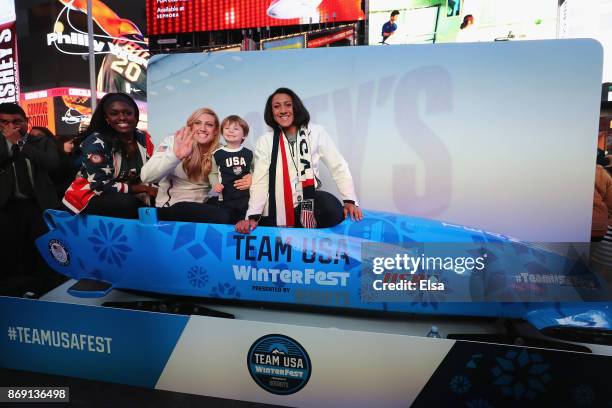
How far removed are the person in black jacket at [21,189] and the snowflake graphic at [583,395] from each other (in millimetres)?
2962

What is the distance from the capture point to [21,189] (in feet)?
9.01

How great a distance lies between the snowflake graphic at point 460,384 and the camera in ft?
4.73

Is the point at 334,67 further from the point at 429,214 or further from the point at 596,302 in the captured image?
→ the point at 596,302

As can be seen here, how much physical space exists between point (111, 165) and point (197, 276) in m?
0.82

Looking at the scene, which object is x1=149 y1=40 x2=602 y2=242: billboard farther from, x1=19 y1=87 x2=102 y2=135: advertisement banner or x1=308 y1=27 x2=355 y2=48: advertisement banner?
x1=19 y1=87 x2=102 y2=135: advertisement banner

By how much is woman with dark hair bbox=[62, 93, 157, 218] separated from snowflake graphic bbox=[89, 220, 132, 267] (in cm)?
8

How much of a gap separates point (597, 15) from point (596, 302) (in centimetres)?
282

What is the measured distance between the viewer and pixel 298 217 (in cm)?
205

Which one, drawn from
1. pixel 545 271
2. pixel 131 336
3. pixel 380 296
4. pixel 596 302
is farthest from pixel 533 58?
pixel 131 336

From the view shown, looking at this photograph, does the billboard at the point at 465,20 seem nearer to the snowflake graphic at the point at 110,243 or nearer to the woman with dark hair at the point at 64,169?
the woman with dark hair at the point at 64,169

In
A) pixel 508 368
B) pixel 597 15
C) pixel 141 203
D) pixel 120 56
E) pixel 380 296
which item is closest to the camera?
pixel 508 368

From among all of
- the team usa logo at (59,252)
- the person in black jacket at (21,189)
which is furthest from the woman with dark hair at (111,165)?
the person in black jacket at (21,189)

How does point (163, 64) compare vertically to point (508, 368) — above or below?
above

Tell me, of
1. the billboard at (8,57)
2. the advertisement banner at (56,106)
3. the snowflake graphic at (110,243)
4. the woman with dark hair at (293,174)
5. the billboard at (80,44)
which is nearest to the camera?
the woman with dark hair at (293,174)
